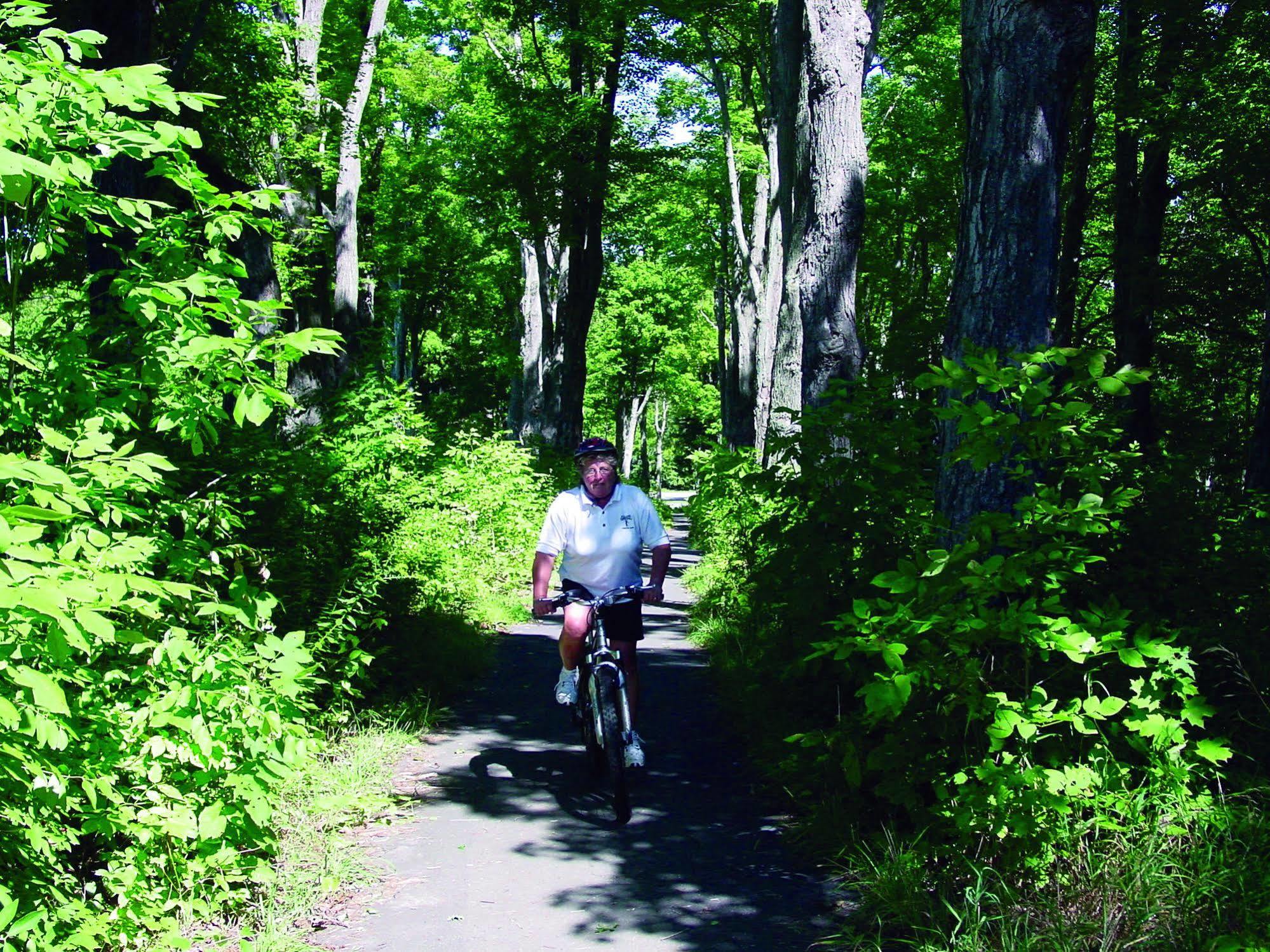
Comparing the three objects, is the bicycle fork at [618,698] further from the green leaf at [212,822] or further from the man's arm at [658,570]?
the green leaf at [212,822]

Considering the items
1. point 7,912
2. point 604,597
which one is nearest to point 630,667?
point 604,597

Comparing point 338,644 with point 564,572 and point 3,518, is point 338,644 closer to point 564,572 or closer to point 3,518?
point 564,572

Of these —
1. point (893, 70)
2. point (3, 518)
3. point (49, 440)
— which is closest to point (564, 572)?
point (49, 440)

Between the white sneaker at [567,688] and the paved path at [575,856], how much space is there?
57cm

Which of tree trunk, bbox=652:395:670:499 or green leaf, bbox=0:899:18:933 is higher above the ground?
tree trunk, bbox=652:395:670:499

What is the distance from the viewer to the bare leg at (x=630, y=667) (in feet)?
21.9

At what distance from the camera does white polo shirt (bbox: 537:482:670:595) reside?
661 centimetres

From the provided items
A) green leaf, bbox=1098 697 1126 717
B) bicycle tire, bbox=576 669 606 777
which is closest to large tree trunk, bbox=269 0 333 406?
bicycle tire, bbox=576 669 606 777

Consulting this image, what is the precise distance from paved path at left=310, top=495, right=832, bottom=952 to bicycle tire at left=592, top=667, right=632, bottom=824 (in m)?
0.13

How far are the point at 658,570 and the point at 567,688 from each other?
0.96 m

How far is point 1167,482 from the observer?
18.5 ft

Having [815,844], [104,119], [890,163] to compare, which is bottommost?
[815,844]

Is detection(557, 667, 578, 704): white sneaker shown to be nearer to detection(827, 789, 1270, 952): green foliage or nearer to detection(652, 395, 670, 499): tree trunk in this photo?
detection(827, 789, 1270, 952): green foliage

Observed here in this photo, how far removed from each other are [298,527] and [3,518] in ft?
15.5
